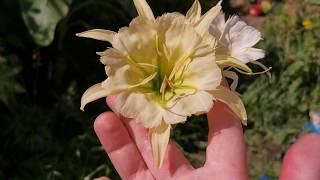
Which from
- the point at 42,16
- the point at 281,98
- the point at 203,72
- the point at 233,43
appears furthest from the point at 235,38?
the point at 281,98

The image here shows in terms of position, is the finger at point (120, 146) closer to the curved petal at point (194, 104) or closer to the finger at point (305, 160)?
the curved petal at point (194, 104)

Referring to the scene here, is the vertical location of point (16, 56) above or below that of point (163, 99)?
below

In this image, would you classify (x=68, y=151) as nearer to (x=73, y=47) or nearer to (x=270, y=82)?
(x=73, y=47)

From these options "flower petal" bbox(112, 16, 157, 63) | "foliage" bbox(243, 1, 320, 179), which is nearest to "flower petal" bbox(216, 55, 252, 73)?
"flower petal" bbox(112, 16, 157, 63)

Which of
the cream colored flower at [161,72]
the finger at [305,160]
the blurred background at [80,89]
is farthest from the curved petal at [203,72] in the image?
the blurred background at [80,89]

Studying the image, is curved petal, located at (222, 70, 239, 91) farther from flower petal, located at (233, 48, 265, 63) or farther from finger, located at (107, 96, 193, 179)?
finger, located at (107, 96, 193, 179)

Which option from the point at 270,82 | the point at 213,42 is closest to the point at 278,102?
the point at 270,82
